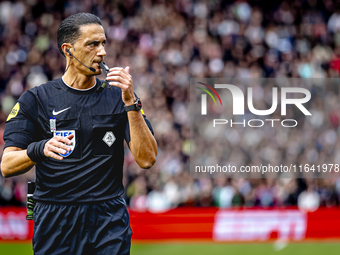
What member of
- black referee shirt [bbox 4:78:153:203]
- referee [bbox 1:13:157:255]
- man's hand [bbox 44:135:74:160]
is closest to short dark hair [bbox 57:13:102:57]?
referee [bbox 1:13:157:255]

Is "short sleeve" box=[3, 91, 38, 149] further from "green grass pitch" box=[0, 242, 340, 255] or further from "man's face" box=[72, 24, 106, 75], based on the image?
"green grass pitch" box=[0, 242, 340, 255]

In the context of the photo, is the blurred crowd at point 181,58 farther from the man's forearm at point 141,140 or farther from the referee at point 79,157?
the man's forearm at point 141,140

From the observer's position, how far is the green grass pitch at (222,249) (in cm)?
862

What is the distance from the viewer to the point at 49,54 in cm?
1253

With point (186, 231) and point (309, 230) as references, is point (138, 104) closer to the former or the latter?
point (186, 231)

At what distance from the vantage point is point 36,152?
8.70 feet

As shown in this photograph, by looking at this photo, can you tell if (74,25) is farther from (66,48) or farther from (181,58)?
(181,58)

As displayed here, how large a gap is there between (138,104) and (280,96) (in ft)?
30.3

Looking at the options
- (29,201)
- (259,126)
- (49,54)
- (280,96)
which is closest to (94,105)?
(29,201)

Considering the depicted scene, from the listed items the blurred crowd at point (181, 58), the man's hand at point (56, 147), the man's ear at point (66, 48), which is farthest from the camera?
the blurred crowd at point (181, 58)

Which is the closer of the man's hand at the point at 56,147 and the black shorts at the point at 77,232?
the man's hand at the point at 56,147
